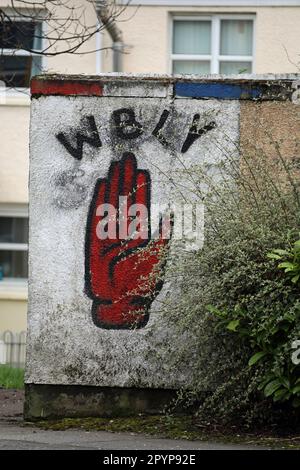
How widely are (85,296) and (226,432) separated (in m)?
1.58

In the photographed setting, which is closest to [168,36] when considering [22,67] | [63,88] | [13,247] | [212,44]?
[212,44]

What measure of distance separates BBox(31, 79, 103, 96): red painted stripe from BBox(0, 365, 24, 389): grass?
14.0ft

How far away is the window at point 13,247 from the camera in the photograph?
696 inches

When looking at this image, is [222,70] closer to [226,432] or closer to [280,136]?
[280,136]

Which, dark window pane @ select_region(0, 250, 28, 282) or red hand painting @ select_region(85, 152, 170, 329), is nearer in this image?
red hand painting @ select_region(85, 152, 170, 329)

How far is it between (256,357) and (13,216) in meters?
10.6

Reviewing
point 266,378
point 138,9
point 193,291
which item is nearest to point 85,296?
point 193,291

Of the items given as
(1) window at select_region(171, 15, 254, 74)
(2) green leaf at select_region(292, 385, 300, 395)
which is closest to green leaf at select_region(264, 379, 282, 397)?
(2) green leaf at select_region(292, 385, 300, 395)

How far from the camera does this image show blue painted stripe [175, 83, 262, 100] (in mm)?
8641

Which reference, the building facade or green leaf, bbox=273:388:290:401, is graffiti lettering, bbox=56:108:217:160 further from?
the building facade

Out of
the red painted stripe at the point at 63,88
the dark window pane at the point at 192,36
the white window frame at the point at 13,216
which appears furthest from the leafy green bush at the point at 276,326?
the white window frame at the point at 13,216

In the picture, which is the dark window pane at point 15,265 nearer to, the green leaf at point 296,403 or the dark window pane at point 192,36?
the dark window pane at point 192,36

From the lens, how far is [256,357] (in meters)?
7.54

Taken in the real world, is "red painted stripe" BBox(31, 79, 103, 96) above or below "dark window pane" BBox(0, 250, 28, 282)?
above
